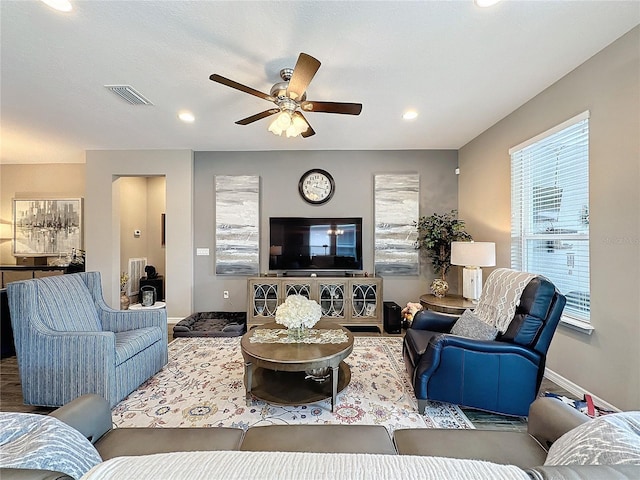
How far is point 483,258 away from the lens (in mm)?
3064

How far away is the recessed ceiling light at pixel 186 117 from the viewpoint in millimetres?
3143

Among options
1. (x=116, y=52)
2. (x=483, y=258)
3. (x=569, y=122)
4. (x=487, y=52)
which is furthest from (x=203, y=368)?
(x=569, y=122)

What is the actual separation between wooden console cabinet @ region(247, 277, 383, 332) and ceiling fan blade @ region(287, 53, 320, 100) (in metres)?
2.61

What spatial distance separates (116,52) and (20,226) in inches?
211

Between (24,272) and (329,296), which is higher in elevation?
(24,272)

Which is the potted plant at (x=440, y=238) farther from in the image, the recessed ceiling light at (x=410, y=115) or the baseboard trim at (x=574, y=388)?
the recessed ceiling light at (x=410, y=115)

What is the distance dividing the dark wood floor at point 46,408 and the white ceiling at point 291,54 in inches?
105

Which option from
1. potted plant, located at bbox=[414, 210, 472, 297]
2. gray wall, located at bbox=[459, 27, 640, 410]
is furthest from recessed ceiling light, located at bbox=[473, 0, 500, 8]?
potted plant, located at bbox=[414, 210, 472, 297]

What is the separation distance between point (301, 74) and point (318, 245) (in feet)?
8.98

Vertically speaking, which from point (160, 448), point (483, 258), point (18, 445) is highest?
point (483, 258)

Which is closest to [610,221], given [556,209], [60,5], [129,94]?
[556,209]

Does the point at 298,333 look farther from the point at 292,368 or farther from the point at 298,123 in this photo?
the point at 298,123

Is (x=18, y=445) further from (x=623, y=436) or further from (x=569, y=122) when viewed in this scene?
(x=569, y=122)

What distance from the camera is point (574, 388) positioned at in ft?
7.77
